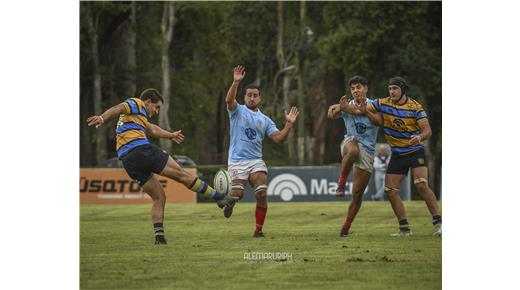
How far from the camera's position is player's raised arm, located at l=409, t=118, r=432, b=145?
46.0 ft

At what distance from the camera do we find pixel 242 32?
42688mm

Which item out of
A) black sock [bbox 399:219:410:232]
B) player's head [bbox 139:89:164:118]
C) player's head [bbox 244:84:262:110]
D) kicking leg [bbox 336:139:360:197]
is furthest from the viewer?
black sock [bbox 399:219:410:232]

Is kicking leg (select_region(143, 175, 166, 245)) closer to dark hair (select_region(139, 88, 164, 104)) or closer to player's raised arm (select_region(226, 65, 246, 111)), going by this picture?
dark hair (select_region(139, 88, 164, 104))

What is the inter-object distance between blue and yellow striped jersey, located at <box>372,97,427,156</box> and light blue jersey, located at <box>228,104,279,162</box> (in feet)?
5.47

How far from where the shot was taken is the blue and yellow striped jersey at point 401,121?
1459 centimetres

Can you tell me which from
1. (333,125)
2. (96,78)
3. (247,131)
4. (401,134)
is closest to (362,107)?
(401,134)

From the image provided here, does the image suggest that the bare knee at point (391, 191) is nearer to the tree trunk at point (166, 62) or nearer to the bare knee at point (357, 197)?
the bare knee at point (357, 197)

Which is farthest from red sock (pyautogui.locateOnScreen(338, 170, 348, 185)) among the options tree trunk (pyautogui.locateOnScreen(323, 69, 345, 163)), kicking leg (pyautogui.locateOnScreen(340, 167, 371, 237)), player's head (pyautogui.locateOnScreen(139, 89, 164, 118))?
tree trunk (pyautogui.locateOnScreen(323, 69, 345, 163))

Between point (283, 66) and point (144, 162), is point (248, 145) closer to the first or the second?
point (144, 162)

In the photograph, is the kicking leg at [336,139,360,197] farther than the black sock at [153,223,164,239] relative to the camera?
Yes

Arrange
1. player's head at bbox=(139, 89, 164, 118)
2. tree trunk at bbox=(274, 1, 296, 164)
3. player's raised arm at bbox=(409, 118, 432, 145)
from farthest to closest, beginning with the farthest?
tree trunk at bbox=(274, 1, 296, 164) < player's raised arm at bbox=(409, 118, 432, 145) < player's head at bbox=(139, 89, 164, 118)

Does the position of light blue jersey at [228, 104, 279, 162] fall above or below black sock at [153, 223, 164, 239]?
above

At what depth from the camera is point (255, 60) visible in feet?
144

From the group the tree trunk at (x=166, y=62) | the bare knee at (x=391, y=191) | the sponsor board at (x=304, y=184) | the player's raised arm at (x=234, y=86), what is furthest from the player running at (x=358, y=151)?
the tree trunk at (x=166, y=62)
